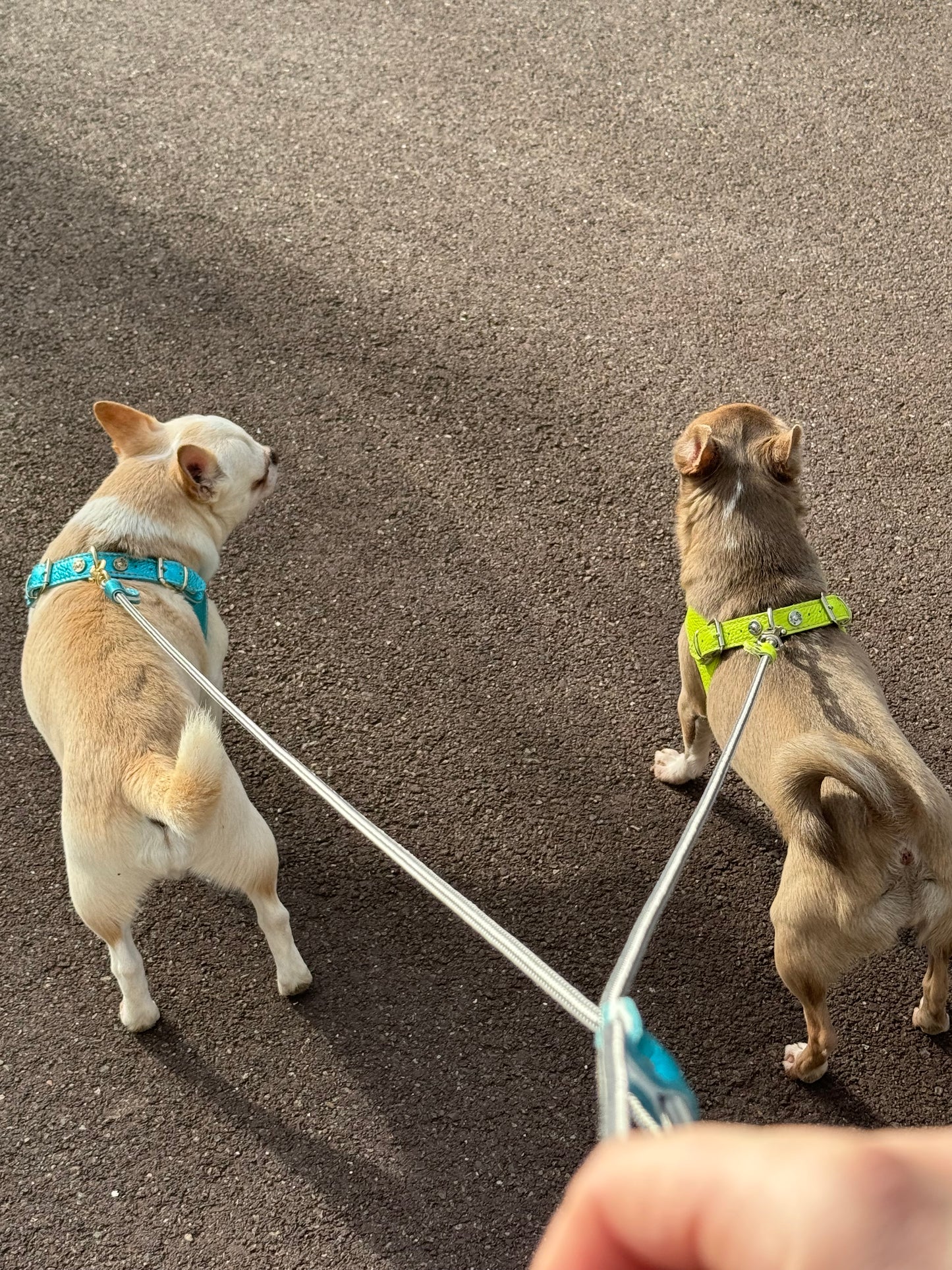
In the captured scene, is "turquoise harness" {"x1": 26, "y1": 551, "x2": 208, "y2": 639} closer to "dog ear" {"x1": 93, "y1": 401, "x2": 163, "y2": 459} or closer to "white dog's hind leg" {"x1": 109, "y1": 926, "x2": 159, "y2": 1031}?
"dog ear" {"x1": 93, "y1": 401, "x2": 163, "y2": 459}

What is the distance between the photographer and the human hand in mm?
402

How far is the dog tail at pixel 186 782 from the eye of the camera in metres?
2.14

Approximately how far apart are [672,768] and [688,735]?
6.2 inches

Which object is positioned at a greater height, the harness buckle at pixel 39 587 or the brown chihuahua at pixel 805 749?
the brown chihuahua at pixel 805 749

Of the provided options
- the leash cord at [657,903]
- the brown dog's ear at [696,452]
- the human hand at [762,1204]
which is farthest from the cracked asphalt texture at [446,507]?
the human hand at [762,1204]

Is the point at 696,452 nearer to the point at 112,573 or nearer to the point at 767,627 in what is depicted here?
the point at 767,627

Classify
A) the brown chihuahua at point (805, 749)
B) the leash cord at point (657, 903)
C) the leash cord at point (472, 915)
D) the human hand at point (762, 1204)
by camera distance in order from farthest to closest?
the brown chihuahua at point (805, 749) → the leash cord at point (472, 915) → the leash cord at point (657, 903) → the human hand at point (762, 1204)

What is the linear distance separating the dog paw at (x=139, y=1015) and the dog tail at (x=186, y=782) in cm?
81

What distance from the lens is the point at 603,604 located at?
3773 mm

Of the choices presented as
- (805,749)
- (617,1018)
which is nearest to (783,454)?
(805,749)

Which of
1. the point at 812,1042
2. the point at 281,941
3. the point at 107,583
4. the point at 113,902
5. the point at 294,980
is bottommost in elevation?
the point at 294,980

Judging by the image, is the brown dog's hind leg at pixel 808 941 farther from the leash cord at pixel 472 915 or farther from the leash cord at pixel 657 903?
the leash cord at pixel 472 915

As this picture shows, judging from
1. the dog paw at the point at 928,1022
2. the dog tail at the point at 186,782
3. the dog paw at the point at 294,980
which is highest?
the dog tail at the point at 186,782

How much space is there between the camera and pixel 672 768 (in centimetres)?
329
